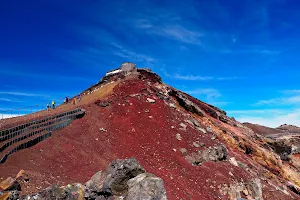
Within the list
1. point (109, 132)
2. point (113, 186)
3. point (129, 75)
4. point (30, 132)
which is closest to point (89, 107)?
point (109, 132)

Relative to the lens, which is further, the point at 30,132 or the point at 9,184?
the point at 30,132

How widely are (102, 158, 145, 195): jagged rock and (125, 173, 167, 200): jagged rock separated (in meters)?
1.92

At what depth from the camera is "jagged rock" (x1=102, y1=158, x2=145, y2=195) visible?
58.0 ft

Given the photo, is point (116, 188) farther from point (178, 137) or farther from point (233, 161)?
point (233, 161)

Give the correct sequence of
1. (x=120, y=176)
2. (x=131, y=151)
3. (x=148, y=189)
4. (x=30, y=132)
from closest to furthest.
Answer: (x=148, y=189) → (x=120, y=176) → (x=30, y=132) → (x=131, y=151)

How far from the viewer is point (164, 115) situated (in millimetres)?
42906

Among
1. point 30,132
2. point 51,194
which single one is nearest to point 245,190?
point 51,194

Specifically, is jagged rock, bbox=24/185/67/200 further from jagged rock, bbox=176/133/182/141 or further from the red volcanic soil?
jagged rock, bbox=176/133/182/141

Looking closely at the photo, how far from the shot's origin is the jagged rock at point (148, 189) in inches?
574

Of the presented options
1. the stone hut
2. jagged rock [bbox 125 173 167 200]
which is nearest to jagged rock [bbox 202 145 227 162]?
jagged rock [bbox 125 173 167 200]

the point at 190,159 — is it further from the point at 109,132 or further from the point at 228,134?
the point at 228,134

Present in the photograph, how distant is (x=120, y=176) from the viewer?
17.9m

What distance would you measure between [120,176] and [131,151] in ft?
53.7

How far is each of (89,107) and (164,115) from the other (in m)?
12.2
